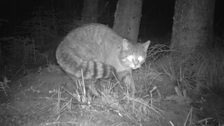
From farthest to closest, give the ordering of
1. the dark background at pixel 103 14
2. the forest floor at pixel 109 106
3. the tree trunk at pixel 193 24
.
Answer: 1. the dark background at pixel 103 14
2. the tree trunk at pixel 193 24
3. the forest floor at pixel 109 106

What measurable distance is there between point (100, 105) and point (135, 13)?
3088mm

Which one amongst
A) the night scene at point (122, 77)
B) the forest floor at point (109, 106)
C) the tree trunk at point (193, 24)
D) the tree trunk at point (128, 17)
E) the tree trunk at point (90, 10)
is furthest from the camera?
the tree trunk at point (90, 10)

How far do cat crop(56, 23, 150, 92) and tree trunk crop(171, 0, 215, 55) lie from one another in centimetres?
75

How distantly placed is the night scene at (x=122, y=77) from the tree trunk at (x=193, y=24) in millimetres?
18

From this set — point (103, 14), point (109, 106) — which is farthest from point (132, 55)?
point (103, 14)

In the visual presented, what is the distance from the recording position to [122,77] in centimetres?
473

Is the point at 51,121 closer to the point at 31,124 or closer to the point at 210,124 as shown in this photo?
the point at 31,124

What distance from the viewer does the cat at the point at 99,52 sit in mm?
4315

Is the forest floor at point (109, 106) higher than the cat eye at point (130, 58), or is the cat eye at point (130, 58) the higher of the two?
the cat eye at point (130, 58)

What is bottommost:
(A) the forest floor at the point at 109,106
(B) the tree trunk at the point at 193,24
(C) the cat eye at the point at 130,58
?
(A) the forest floor at the point at 109,106

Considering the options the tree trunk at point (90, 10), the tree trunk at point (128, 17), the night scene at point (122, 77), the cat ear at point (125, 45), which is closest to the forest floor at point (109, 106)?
the night scene at point (122, 77)

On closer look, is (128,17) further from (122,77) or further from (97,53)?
(122,77)

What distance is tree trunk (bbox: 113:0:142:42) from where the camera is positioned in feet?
18.8

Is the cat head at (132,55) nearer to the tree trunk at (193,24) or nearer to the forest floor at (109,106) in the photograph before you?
the forest floor at (109,106)
